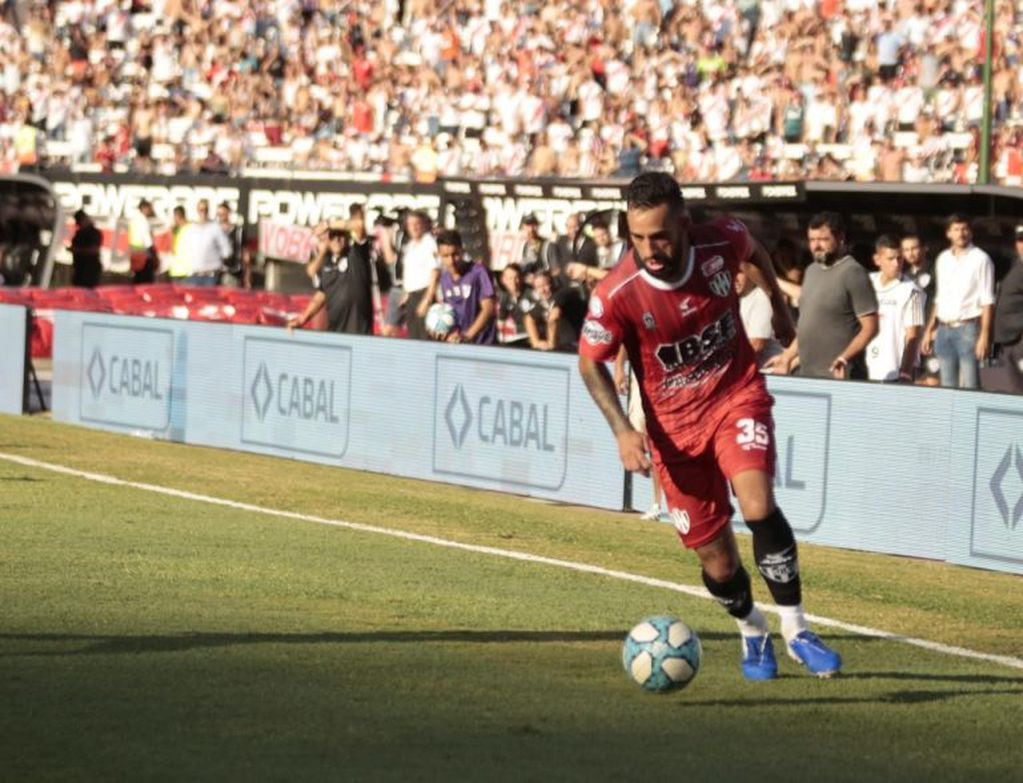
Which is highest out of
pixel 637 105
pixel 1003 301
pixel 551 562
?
pixel 637 105

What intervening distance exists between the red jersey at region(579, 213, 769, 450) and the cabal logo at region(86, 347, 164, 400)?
1348 cm

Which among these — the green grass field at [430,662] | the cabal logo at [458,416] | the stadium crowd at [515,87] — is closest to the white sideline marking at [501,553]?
the green grass field at [430,662]

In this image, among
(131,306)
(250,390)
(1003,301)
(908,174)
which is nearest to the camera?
(1003,301)

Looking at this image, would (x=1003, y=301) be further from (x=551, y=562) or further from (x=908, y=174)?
(x=908, y=174)

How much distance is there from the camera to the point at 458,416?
18.1m

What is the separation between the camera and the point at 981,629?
35.8 ft

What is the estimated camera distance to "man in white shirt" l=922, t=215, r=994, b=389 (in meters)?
18.2

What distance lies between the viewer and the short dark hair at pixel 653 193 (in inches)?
324

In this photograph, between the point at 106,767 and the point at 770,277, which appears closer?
the point at 106,767

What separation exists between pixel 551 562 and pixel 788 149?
57.0 ft

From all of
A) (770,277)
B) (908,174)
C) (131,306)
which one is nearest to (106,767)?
(770,277)

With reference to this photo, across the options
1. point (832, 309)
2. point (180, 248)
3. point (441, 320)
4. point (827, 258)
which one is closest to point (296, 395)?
point (441, 320)

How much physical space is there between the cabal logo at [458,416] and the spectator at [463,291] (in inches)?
38.0

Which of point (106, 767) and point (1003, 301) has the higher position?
point (1003, 301)
